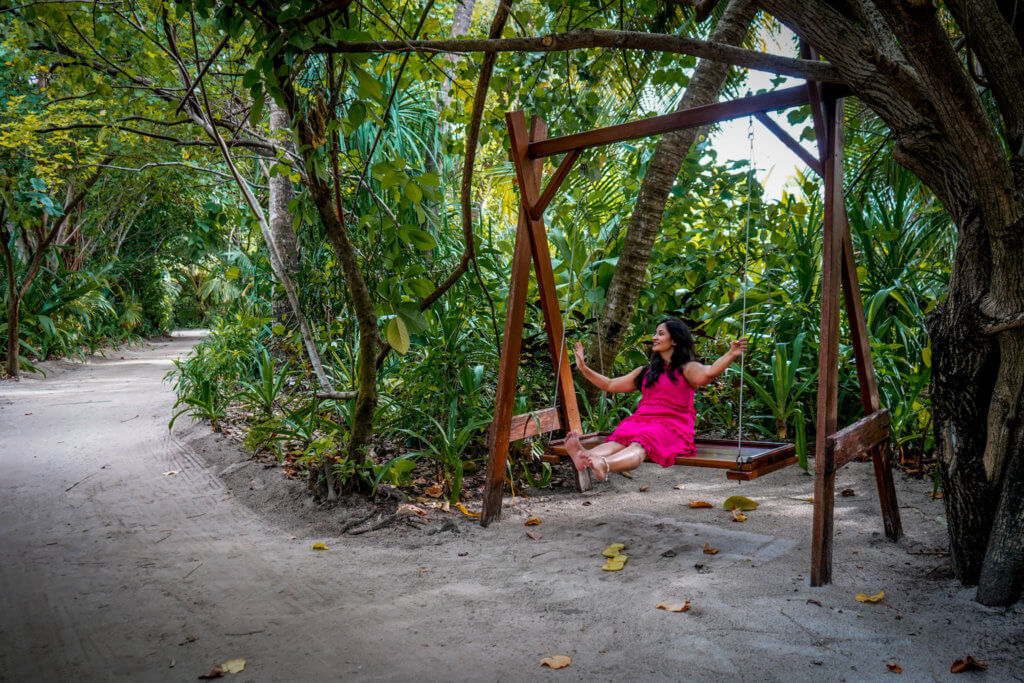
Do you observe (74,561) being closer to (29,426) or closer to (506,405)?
(506,405)

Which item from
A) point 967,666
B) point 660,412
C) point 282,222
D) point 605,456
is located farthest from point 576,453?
point 282,222

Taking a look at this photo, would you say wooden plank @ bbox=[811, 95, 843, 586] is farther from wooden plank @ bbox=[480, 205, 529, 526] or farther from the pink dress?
wooden plank @ bbox=[480, 205, 529, 526]

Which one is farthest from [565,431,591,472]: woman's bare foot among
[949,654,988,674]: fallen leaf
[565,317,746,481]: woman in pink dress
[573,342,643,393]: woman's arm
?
[949,654,988,674]: fallen leaf

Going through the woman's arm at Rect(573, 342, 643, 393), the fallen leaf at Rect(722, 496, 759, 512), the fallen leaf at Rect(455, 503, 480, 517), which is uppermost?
the woman's arm at Rect(573, 342, 643, 393)

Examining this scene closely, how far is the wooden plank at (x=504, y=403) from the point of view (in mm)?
3488

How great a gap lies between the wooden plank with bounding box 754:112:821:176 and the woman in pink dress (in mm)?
949

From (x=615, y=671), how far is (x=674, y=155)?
3218 mm

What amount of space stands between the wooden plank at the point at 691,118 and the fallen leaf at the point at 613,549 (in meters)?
1.94

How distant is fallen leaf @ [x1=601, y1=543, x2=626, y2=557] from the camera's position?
3.02 metres

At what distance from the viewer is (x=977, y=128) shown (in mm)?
2141

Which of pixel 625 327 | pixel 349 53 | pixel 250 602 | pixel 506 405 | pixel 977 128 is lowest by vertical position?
pixel 250 602

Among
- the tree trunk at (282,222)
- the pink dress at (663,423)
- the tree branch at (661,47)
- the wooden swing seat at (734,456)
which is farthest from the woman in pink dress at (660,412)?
the tree trunk at (282,222)

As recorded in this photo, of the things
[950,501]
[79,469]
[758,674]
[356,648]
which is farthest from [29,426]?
[950,501]

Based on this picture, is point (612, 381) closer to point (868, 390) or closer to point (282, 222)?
point (868, 390)
